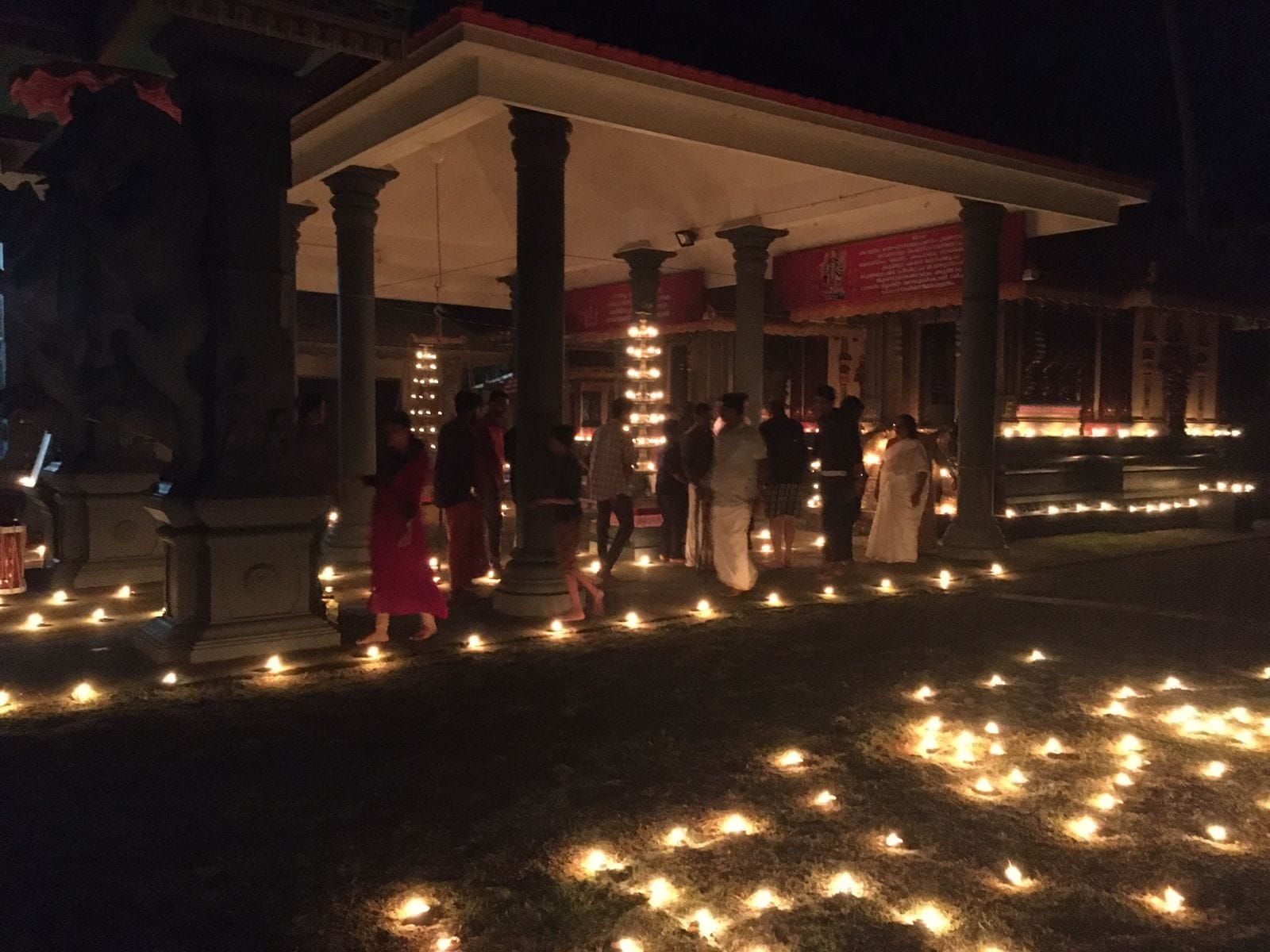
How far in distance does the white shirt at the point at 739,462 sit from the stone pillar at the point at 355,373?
4000 millimetres

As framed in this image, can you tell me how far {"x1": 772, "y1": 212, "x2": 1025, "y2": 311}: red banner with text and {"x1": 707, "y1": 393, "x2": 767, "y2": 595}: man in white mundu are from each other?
4.85 metres

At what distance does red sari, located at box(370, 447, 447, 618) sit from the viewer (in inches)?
264

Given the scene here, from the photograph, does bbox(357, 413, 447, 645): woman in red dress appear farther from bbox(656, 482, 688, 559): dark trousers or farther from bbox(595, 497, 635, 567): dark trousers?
bbox(656, 482, 688, 559): dark trousers

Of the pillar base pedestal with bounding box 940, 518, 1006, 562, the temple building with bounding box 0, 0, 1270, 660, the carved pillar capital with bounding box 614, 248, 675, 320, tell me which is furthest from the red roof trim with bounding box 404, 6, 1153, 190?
the carved pillar capital with bounding box 614, 248, 675, 320

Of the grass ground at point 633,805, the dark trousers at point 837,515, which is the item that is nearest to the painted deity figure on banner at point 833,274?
the dark trousers at point 837,515

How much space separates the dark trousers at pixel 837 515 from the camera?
1006 centimetres

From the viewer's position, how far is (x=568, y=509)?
7.80 m

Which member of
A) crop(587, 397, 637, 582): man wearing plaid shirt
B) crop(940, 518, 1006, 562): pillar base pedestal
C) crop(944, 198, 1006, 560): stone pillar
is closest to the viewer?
crop(587, 397, 637, 582): man wearing plaid shirt

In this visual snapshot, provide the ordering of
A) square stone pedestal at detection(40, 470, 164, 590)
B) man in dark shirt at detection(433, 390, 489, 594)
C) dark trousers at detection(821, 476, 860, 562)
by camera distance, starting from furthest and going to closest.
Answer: dark trousers at detection(821, 476, 860, 562)
square stone pedestal at detection(40, 470, 164, 590)
man in dark shirt at detection(433, 390, 489, 594)

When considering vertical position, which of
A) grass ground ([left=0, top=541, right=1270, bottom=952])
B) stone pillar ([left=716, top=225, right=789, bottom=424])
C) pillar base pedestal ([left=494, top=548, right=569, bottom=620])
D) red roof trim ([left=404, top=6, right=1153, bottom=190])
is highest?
red roof trim ([left=404, top=6, right=1153, bottom=190])

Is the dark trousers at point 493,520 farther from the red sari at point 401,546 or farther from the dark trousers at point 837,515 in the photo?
the dark trousers at point 837,515

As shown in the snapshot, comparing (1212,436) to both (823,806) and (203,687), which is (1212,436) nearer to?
(823,806)

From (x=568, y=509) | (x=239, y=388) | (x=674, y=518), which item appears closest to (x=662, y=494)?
(x=674, y=518)

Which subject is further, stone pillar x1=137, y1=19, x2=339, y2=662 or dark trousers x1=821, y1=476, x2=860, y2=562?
dark trousers x1=821, y1=476, x2=860, y2=562
